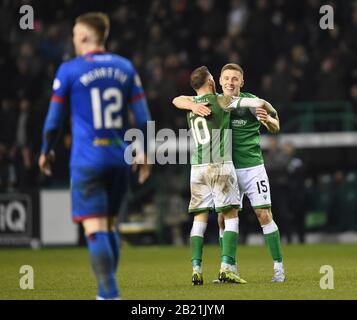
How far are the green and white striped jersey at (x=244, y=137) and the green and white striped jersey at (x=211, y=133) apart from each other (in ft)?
0.68

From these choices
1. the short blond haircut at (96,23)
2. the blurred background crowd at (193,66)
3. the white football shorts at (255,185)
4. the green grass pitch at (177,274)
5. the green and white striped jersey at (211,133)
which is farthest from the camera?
the blurred background crowd at (193,66)

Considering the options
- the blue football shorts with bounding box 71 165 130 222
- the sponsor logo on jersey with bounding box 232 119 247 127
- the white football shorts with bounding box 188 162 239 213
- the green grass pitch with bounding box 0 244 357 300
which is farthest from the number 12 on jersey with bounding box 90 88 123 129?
the sponsor logo on jersey with bounding box 232 119 247 127

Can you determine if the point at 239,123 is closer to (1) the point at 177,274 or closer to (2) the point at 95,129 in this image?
(1) the point at 177,274

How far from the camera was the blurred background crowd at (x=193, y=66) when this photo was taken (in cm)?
2089

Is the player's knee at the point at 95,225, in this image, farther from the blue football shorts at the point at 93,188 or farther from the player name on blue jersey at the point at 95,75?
the player name on blue jersey at the point at 95,75

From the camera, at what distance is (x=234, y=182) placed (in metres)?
10.6

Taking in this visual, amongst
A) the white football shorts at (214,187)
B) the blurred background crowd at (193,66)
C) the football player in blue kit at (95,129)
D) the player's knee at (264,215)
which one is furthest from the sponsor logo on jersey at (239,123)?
the blurred background crowd at (193,66)

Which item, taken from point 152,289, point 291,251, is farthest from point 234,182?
point 291,251

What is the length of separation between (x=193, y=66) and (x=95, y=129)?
50.0 ft

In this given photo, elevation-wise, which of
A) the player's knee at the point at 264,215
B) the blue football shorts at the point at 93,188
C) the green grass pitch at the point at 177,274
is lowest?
the green grass pitch at the point at 177,274

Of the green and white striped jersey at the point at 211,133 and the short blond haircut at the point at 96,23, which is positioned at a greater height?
the short blond haircut at the point at 96,23

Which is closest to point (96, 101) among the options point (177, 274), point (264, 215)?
point (264, 215)

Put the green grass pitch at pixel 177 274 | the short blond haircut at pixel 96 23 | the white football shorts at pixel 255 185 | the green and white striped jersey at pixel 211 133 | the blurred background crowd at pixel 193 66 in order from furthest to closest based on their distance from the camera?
1. the blurred background crowd at pixel 193 66
2. the white football shorts at pixel 255 185
3. the green and white striped jersey at pixel 211 133
4. the green grass pitch at pixel 177 274
5. the short blond haircut at pixel 96 23
